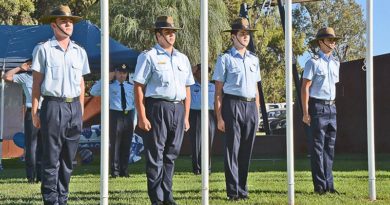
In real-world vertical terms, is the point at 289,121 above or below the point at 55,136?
above

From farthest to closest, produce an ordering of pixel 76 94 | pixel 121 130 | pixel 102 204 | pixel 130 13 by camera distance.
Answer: pixel 130 13, pixel 121 130, pixel 76 94, pixel 102 204

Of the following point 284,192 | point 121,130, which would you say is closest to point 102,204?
point 284,192

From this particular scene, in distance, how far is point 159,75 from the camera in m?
7.18

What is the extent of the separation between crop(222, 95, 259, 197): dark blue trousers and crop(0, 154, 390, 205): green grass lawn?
0.66 feet

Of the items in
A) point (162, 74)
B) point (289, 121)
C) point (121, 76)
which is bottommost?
point (289, 121)

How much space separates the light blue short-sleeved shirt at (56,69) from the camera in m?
6.65

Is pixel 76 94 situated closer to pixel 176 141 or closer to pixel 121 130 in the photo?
pixel 176 141

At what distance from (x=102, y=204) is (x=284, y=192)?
3459mm

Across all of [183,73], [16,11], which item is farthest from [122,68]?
[16,11]

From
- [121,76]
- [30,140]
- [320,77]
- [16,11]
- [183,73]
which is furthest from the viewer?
[16,11]

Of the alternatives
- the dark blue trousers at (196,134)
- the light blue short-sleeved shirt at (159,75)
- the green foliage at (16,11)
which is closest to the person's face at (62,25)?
the light blue short-sleeved shirt at (159,75)

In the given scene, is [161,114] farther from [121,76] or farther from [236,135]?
[121,76]

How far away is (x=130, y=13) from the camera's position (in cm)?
2589

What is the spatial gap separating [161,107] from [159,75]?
33 centimetres
